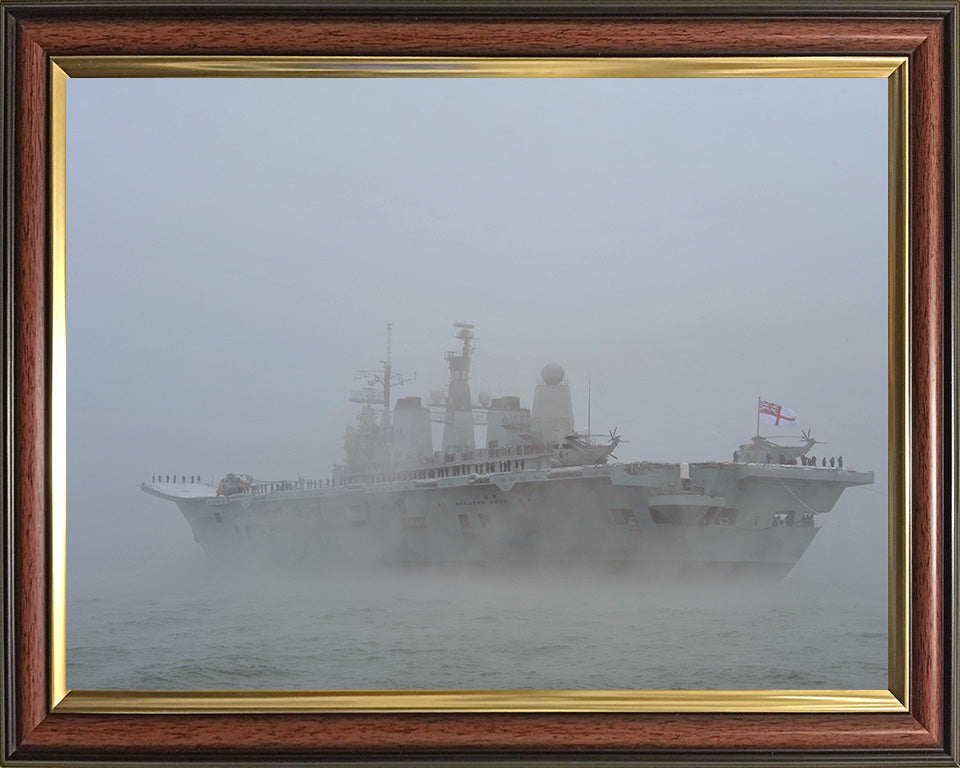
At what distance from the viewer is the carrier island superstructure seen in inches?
49.6

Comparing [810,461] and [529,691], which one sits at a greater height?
[810,461]

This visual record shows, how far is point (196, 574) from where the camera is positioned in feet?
4.19

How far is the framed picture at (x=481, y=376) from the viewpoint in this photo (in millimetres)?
1252

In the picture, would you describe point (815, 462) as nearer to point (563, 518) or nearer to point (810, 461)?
point (810, 461)

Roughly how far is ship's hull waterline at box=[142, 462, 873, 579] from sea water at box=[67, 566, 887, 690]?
3 centimetres

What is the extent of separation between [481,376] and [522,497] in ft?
0.58

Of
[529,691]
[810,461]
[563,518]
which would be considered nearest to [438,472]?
[563,518]

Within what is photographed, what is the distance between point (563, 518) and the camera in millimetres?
1271

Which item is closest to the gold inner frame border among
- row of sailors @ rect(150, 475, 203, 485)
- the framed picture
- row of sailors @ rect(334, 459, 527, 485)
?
the framed picture

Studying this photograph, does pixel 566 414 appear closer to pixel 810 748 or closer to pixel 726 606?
pixel 726 606

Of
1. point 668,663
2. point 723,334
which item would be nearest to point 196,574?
point 668,663

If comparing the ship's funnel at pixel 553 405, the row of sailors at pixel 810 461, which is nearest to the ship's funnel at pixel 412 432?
the ship's funnel at pixel 553 405

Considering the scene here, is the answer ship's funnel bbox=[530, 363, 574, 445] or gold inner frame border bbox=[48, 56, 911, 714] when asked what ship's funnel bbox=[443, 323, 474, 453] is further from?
gold inner frame border bbox=[48, 56, 911, 714]

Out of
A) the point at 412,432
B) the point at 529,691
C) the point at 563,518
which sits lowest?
the point at 529,691
